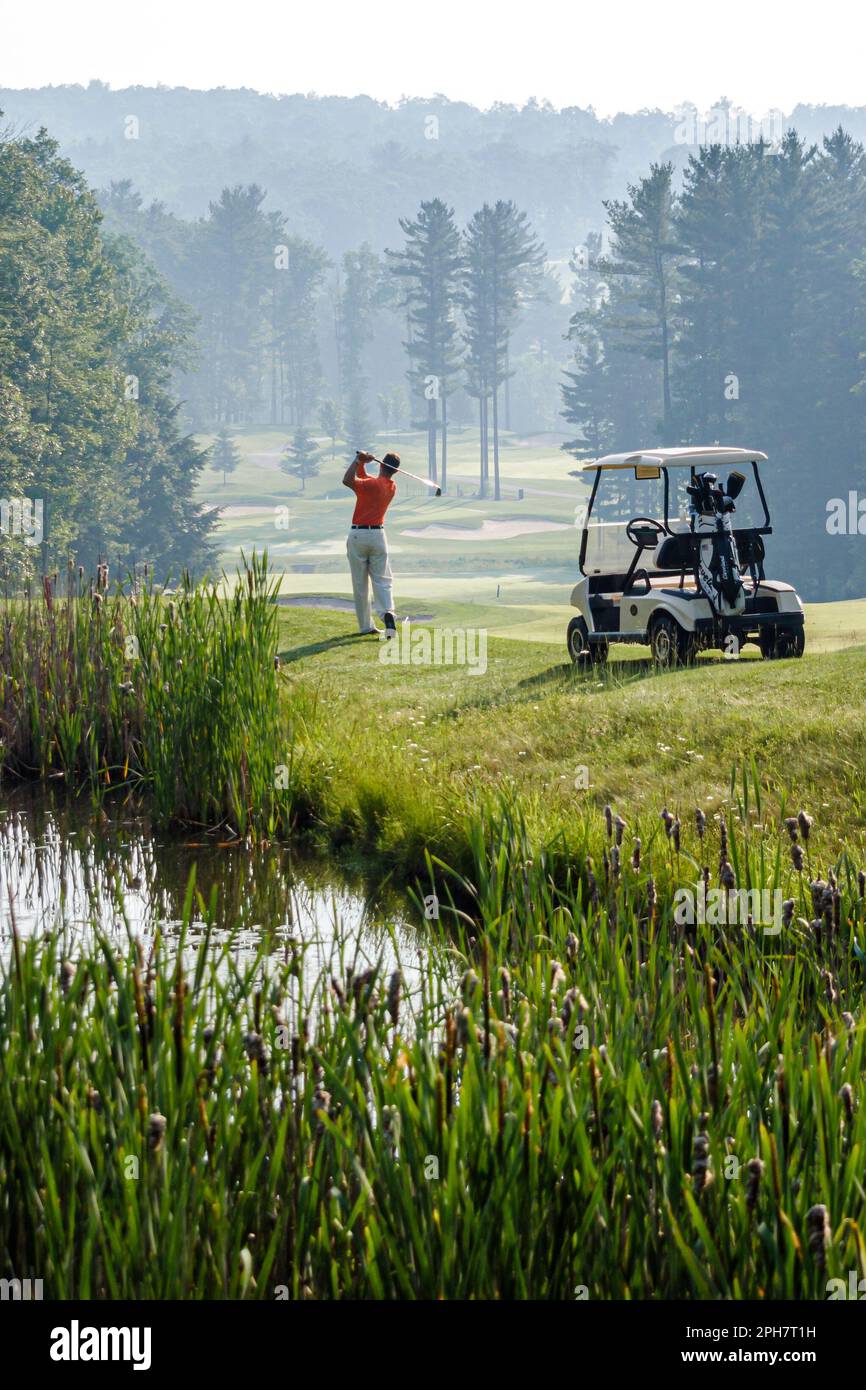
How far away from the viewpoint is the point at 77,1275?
3230mm

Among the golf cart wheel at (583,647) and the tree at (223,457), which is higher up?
the tree at (223,457)

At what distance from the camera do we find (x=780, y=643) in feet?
49.9

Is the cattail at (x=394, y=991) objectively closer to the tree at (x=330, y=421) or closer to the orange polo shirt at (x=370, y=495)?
the orange polo shirt at (x=370, y=495)

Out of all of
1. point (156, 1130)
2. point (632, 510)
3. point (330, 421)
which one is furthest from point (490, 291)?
point (156, 1130)

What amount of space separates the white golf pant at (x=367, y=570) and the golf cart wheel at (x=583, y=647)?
255 centimetres

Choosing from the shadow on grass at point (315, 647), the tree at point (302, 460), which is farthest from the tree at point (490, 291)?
the shadow on grass at point (315, 647)

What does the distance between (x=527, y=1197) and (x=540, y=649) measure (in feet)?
50.6

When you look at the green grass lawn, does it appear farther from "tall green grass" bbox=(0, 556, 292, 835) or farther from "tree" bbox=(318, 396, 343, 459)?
"tree" bbox=(318, 396, 343, 459)

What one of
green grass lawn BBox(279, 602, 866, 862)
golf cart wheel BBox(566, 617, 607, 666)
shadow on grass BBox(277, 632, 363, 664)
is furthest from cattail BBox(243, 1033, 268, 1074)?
shadow on grass BBox(277, 632, 363, 664)

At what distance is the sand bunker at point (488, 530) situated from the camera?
87.6m

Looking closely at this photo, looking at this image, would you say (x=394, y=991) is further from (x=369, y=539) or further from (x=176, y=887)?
(x=369, y=539)

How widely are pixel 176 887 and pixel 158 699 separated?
5.98ft

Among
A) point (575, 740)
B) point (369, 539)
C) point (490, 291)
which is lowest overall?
point (575, 740)

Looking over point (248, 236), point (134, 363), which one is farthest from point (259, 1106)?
point (248, 236)
